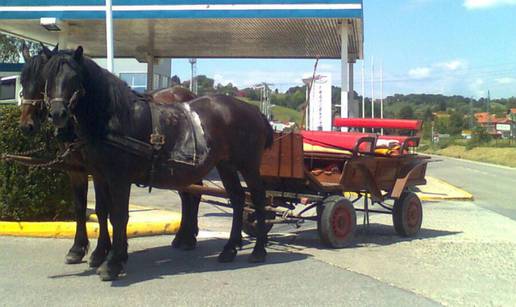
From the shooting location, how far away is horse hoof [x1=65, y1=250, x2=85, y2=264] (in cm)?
677

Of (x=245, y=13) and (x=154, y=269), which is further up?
(x=245, y=13)

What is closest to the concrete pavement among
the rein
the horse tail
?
the rein

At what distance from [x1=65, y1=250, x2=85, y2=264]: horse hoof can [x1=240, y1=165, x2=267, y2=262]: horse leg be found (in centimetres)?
206

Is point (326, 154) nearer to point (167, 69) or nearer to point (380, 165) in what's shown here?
point (380, 165)

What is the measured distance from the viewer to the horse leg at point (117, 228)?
6.02 metres

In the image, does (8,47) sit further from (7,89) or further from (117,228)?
(117,228)

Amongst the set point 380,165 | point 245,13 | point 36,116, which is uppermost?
point 245,13

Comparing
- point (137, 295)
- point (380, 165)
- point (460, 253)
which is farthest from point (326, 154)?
point (137, 295)

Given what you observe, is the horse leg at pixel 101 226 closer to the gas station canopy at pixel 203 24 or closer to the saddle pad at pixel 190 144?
the saddle pad at pixel 190 144

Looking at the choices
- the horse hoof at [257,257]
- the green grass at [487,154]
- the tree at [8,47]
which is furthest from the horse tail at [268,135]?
the green grass at [487,154]

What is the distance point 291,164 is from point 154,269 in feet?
8.15

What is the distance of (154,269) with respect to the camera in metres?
6.71

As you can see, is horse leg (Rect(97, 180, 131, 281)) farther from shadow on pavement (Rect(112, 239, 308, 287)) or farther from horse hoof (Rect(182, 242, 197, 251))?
horse hoof (Rect(182, 242, 197, 251))

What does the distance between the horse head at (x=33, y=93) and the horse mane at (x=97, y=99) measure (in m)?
0.09
